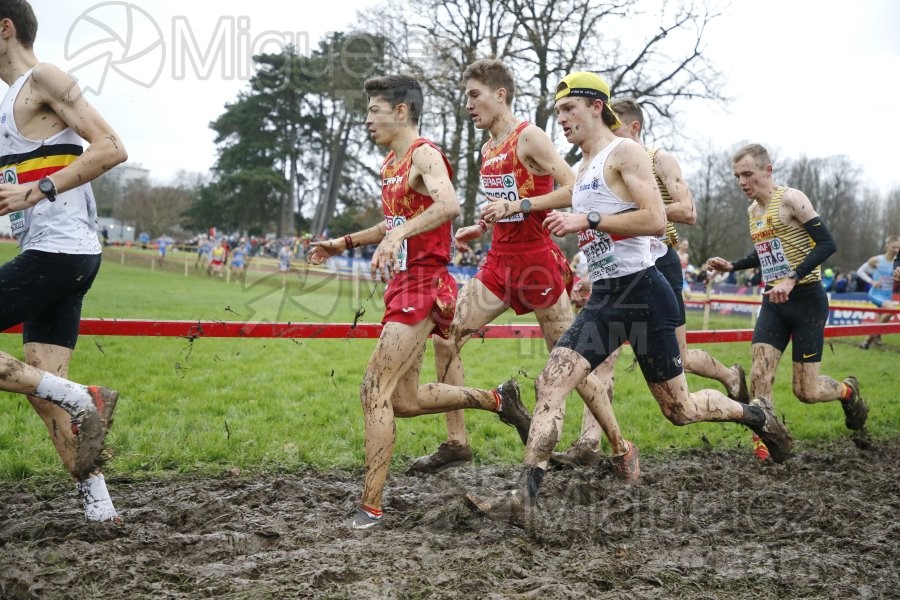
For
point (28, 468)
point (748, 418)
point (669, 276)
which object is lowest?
point (28, 468)

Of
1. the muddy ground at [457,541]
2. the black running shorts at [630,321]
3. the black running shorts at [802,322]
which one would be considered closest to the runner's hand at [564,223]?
the black running shorts at [630,321]

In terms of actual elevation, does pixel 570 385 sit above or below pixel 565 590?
above

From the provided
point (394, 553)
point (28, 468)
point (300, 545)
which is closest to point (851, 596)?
point (394, 553)

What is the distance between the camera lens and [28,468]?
4852mm

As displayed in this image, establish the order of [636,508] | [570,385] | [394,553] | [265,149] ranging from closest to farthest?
[394,553] < [570,385] < [636,508] < [265,149]

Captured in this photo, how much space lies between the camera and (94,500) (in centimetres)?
387

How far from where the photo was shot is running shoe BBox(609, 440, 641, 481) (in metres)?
5.07

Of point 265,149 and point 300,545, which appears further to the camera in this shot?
point 265,149

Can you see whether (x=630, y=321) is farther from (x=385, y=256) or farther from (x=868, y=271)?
(x=868, y=271)

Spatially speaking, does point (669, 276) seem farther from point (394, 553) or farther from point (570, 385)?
point (394, 553)

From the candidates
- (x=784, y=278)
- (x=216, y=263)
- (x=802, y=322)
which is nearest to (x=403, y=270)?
(x=784, y=278)

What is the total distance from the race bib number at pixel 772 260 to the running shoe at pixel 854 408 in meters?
1.31

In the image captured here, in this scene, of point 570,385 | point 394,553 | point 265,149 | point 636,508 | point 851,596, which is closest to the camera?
point 851,596

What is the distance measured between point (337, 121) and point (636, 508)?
164 feet
